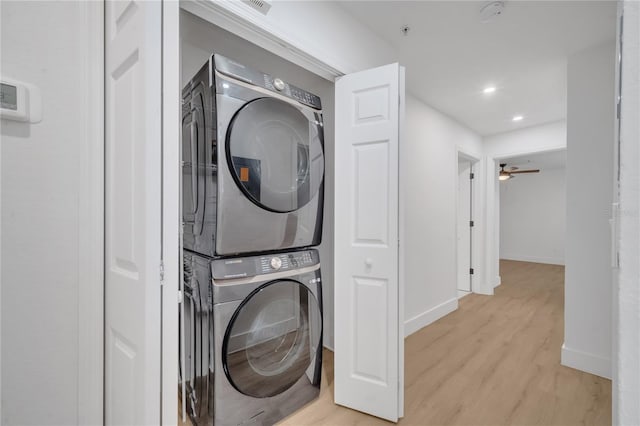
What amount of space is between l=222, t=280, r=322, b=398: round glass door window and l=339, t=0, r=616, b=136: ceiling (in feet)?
6.12

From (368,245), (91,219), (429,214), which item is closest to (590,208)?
(429,214)

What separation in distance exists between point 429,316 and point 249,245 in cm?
259

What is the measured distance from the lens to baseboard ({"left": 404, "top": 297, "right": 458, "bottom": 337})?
2.99 metres

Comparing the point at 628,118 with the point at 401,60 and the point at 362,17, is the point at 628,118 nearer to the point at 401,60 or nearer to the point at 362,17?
the point at 362,17

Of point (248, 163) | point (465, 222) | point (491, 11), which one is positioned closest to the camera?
point (248, 163)

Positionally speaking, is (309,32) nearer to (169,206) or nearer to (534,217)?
(169,206)

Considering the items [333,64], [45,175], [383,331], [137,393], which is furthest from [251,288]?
[333,64]

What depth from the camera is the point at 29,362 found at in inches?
40.8

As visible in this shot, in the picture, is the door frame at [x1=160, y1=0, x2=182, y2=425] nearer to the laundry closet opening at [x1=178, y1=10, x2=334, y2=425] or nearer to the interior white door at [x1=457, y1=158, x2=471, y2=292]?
the laundry closet opening at [x1=178, y1=10, x2=334, y2=425]

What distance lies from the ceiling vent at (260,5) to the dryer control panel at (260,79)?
0.26 meters

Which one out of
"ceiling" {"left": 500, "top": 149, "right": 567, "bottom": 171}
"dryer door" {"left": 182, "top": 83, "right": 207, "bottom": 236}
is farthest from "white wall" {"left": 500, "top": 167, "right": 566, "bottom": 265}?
"dryer door" {"left": 182, "top": 83, "right": 207, "bottom": 236}

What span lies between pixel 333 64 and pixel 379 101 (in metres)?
0.37

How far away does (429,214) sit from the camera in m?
3.38

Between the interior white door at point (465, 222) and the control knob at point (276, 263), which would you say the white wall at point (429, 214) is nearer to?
the interior white door at point (465, 222)
